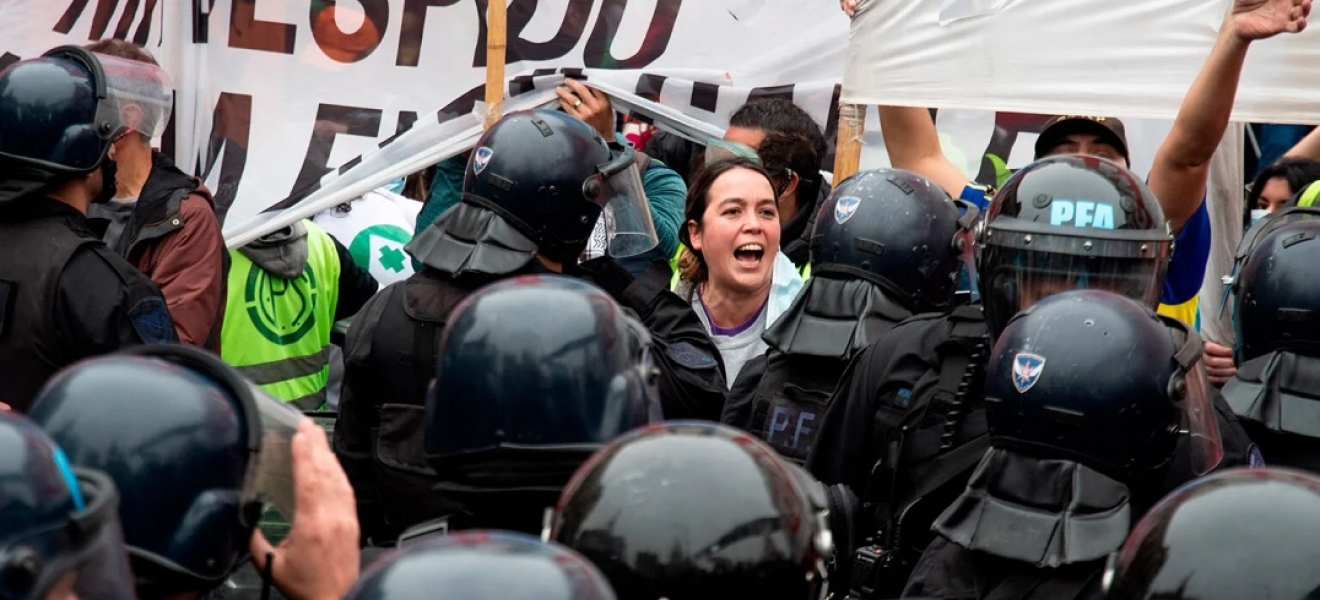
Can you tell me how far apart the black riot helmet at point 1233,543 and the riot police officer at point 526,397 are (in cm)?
102

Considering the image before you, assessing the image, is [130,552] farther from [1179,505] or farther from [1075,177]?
[1075,177]

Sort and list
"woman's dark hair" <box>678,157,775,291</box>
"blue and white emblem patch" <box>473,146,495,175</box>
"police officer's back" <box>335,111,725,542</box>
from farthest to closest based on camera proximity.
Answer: "woman's dark hair" <box>678,157,775,291</box>, "blue and white emblem patch" <box>473,146,495,175</box>, "police officer's back" <box>335,111,725,542</box>

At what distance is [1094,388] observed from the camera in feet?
10.7

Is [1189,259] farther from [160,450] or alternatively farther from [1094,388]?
[160,450]

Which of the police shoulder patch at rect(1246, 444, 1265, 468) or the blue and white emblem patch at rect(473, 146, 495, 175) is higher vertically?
the blue and white emblem patch at rect(473, 146, 495, 175)

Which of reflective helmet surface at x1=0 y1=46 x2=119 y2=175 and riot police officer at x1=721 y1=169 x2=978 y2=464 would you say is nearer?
reflective helmet surface at x1=0 y1=46 x2=119 y2=175

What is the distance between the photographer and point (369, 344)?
458 cm

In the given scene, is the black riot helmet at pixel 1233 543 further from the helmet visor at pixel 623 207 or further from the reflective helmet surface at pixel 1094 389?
the helmet visor at pixel 623 207

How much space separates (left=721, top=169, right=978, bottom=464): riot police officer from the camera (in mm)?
4723

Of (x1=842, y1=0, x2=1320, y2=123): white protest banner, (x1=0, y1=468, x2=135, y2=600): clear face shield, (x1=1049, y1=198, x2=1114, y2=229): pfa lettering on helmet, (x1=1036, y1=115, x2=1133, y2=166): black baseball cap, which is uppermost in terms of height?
(x1=842, y1=0, x2=1320, y2=123): white protest banner

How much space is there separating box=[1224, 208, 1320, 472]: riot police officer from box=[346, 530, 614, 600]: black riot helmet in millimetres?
3130

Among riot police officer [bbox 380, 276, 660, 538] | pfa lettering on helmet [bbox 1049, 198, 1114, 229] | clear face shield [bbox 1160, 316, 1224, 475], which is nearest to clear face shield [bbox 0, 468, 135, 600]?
riot police officer [bbox 380, 276, 660, 538]

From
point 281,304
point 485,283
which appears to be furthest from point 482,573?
point 281,304

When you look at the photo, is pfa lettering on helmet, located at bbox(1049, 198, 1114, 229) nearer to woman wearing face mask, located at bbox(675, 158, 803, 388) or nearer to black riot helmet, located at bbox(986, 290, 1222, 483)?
black riot helmet, located at bbox(986, 290, 1222, 483)
